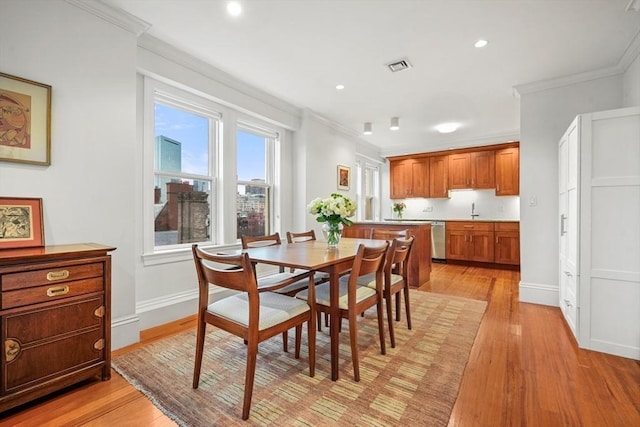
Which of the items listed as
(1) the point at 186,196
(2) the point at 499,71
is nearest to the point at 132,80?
(1) the point at 186,196

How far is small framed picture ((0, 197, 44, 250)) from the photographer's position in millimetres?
1733

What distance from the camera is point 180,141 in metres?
3.06

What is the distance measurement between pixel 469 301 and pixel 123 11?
4266 mm

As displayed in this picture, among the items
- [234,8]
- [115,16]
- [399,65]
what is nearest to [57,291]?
[115,16]

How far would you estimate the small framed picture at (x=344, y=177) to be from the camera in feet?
17.1

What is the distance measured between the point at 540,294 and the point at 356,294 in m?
2.69

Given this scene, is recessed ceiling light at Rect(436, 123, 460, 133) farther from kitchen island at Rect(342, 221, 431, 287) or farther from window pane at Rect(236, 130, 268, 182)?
window pane at Rect(236, 130, 268, 182)

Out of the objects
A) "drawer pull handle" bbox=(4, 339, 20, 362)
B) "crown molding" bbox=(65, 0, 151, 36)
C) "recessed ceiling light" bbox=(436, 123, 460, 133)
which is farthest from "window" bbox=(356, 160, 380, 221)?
"drawer pull handle" bbox=(4, 339, 20, 362)

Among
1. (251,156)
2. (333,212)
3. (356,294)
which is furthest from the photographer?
(251,156)

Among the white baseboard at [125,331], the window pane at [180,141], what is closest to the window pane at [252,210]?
the window pane at [180,141]

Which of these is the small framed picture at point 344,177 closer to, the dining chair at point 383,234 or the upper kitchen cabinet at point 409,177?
Answer: the dining chair at point 383,234

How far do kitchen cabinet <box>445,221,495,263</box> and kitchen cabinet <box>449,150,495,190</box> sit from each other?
0.82 meters

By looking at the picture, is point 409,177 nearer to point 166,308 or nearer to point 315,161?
point 315,161

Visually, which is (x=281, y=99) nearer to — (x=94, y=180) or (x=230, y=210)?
(x=230, y=210)
